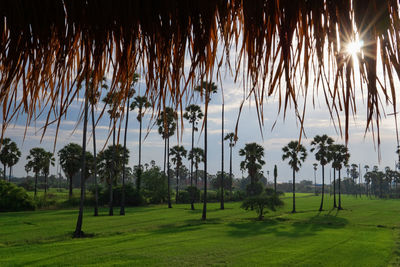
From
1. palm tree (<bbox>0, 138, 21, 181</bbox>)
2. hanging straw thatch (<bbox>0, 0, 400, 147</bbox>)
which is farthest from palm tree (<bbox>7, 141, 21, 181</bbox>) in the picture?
hanging straw thatch (<bbox>0, 0, 400, 147</bbox>)

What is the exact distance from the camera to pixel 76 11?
1396 mm

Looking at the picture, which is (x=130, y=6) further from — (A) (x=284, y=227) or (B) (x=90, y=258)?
(A) (x=284, y=227)

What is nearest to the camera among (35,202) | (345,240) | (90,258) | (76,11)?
(76,11)

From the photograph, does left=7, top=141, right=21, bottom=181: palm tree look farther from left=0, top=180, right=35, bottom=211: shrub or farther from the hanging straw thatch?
the hanging straw thatch

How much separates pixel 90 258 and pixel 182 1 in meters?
21.5

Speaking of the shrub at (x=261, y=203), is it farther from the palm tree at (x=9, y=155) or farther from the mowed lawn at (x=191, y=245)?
the palm tree at (x=9, y=155)

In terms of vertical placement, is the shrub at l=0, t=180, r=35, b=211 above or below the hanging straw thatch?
below

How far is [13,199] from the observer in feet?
164

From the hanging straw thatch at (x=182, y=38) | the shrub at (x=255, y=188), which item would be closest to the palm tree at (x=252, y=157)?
the shrub at (x=255, y=188)

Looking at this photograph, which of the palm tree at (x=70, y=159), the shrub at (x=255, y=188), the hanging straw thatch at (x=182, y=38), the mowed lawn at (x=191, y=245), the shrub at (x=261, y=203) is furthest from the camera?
the shrub at (x=255, y=188)

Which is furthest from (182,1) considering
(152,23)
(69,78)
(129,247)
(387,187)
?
(387,187)

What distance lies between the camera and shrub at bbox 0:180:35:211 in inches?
1929

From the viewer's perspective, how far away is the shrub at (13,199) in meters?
49.0

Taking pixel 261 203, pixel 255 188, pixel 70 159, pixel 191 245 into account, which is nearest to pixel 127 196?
pixel 70 159
